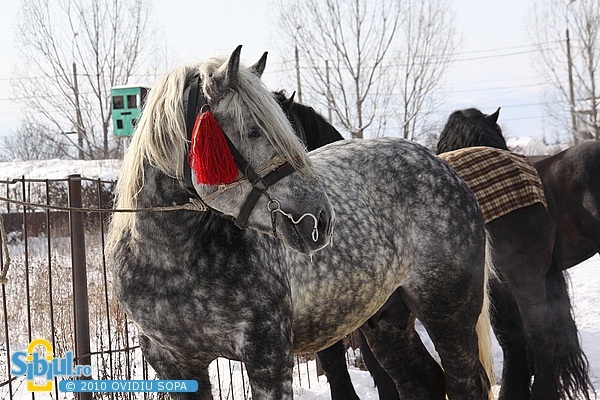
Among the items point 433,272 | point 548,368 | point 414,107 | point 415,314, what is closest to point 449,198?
point 433,272

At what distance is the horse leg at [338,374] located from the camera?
14.6 feet

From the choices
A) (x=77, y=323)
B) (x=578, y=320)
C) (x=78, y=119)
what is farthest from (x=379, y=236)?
(x=78, y=119)

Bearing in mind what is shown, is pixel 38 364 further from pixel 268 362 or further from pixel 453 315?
pixel 453 315

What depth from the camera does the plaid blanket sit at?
197 inches

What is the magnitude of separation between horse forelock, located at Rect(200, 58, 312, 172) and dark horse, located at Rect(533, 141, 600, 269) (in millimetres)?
4351

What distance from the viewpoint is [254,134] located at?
2.58 meters

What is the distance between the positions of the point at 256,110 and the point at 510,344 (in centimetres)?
360

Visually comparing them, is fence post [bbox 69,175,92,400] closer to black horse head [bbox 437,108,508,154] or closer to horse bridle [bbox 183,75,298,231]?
horse bridle [bbox 183,75,298,231]

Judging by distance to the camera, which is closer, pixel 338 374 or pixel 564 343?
pixel 338 374

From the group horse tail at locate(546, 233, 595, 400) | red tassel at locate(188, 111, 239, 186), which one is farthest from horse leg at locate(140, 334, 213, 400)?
horse tail at locate(546, 233, 595, 400)

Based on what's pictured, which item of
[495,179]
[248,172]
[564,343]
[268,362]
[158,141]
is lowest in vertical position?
[564,343]

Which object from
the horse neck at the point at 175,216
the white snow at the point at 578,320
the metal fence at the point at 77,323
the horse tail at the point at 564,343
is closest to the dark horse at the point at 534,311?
the horse tail at the point at 564,343

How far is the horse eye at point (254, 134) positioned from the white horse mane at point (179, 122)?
33 mm

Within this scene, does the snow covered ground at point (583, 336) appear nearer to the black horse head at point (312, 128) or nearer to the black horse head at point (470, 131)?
the black horse head at point (470, 131)
